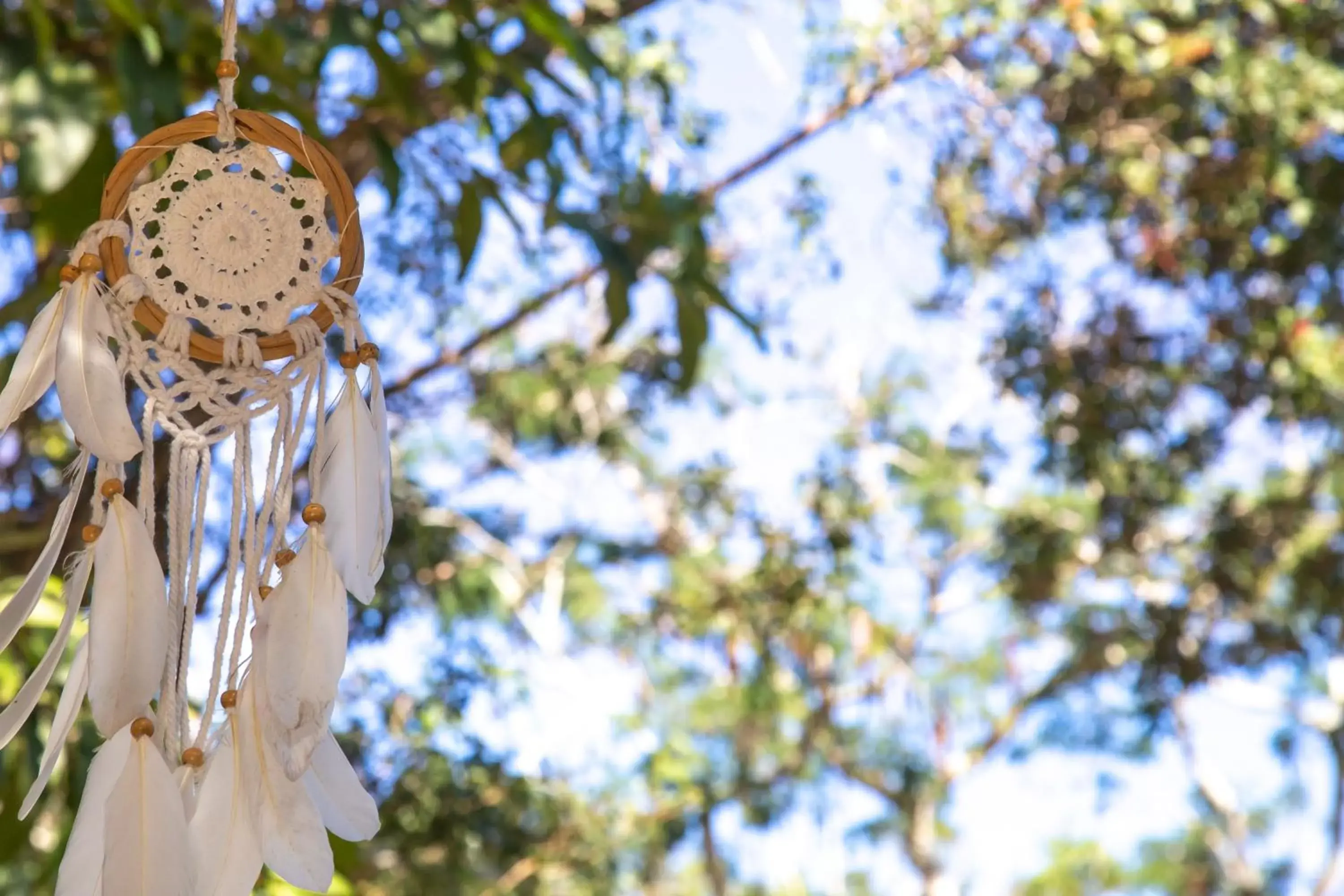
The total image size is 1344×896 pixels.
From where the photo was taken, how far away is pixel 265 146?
846 millimetres

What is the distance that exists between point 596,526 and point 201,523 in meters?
4.28

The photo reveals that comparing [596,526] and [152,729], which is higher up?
[152,729]

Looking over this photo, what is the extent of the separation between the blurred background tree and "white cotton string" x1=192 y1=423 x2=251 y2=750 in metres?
0.57

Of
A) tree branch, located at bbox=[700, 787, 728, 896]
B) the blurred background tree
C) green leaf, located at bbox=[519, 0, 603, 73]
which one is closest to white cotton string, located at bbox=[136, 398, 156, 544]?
the blurred background tree

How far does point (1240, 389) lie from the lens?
3459 millimetres

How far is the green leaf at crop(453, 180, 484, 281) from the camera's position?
154 cm

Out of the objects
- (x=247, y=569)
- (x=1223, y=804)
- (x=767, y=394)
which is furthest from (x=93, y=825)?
(x=1223, y=804)

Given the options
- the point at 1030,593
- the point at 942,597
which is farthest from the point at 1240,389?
the point at 942,597

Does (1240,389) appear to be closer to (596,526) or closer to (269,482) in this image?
(596,526)

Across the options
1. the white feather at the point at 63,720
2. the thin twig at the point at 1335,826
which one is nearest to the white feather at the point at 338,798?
the white feather at the point at 63,720

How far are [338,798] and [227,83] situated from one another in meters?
0.39

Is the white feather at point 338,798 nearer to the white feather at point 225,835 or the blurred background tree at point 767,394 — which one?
the white feather at point 225,835

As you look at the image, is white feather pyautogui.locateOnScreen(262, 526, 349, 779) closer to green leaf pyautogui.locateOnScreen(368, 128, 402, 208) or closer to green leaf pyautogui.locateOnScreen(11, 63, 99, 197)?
green leaf pyautogui.locateOnScreen(11, 63, 99, 197)

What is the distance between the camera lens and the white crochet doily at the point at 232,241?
0.83 meters
